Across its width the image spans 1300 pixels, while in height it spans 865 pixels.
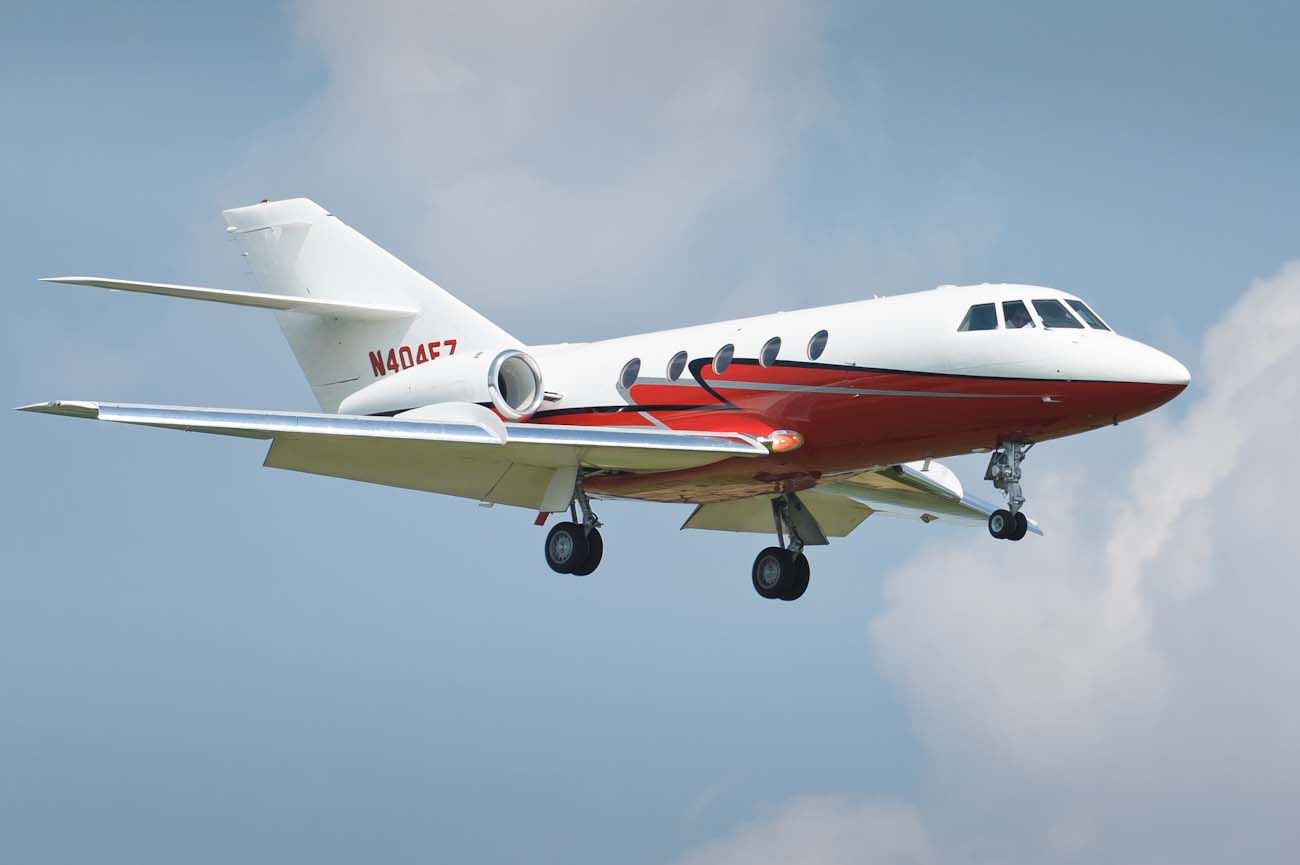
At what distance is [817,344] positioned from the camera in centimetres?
2842

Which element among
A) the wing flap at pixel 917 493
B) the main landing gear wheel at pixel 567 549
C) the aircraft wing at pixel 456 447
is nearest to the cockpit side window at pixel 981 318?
the aircraft wing at pixel 456 447

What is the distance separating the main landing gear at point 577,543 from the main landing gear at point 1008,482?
20.4 ft

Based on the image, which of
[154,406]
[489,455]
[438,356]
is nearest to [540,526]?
[489,455]

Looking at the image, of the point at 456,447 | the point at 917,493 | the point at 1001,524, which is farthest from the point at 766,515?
the point at 1001,524

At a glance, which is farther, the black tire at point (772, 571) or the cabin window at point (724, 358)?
the black tire at point (772, 571)

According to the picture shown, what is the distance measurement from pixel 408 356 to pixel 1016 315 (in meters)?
10.8

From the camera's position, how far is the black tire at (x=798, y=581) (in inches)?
1277

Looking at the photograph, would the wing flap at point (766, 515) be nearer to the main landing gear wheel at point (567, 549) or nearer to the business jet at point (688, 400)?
the business jet at point (688, 400)

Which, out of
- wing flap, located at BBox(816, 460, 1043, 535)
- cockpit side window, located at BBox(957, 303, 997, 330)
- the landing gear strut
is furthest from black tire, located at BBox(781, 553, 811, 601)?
cockpit side window, located at BBox(957, 303, 997, 330)

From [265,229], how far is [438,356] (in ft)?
14.5

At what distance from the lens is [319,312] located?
109 feet

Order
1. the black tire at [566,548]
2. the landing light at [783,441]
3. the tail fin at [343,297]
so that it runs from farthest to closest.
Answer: the tail fin at [343,297] < the black tire at [566,548] < the landing light at [783,441]

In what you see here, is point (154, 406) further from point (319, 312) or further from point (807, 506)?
point (807, 506)

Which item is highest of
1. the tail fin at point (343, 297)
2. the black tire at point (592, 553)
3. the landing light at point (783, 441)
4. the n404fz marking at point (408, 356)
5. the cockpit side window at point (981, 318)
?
the tail fin at point (343, 297)
